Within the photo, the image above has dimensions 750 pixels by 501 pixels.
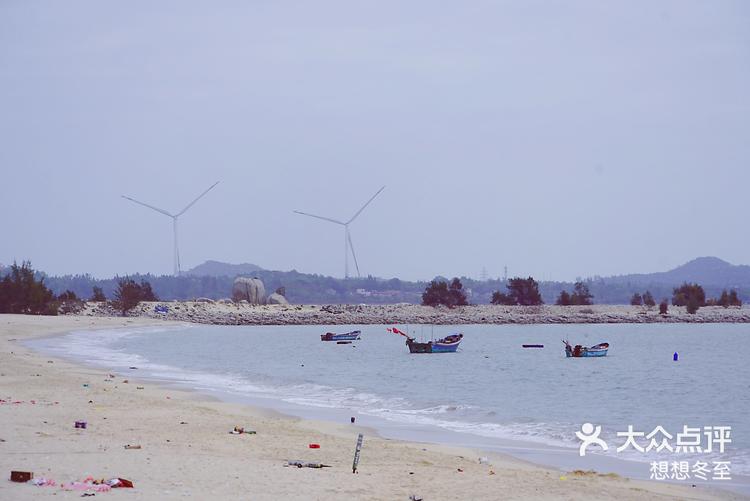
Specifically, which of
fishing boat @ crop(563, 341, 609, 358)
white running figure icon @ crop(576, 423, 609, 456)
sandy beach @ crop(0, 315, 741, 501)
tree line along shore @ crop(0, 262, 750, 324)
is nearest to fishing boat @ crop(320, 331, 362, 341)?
fishing boat @ crop(563, 341, 609, 358)

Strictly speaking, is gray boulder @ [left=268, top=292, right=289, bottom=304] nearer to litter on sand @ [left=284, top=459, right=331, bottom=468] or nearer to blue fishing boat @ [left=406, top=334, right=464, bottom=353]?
blue fishing boat @ [left=406, top=334, right=464, bottom=353]

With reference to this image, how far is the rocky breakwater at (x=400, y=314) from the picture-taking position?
107 meters

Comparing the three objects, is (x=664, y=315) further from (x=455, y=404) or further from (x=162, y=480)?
(x=162, y=480)

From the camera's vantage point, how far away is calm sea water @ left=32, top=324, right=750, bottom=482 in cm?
2425

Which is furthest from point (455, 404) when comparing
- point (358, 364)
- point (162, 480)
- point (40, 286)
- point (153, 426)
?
point (40, 286)

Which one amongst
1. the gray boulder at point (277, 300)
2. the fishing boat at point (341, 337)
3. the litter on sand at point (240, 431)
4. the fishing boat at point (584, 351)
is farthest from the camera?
the gray boulder at point (277, 300)

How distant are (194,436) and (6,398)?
607 cm

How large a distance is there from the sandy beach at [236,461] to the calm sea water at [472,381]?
10.2 feet

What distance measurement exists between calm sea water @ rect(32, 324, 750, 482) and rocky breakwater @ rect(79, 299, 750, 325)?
32.9 m

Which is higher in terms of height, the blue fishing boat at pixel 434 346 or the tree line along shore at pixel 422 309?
the tree line along shore at pixel 422 309

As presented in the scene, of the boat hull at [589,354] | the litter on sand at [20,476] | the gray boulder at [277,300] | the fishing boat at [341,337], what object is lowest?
the boat hull at [589,354]

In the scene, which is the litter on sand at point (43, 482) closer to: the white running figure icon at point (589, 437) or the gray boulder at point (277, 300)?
the white running figure icon at point (589, 437)

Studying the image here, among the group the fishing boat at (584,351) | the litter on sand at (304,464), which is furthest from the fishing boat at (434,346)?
the litter on sand at (304,464)

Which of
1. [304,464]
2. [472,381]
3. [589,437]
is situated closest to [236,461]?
[304,464]
